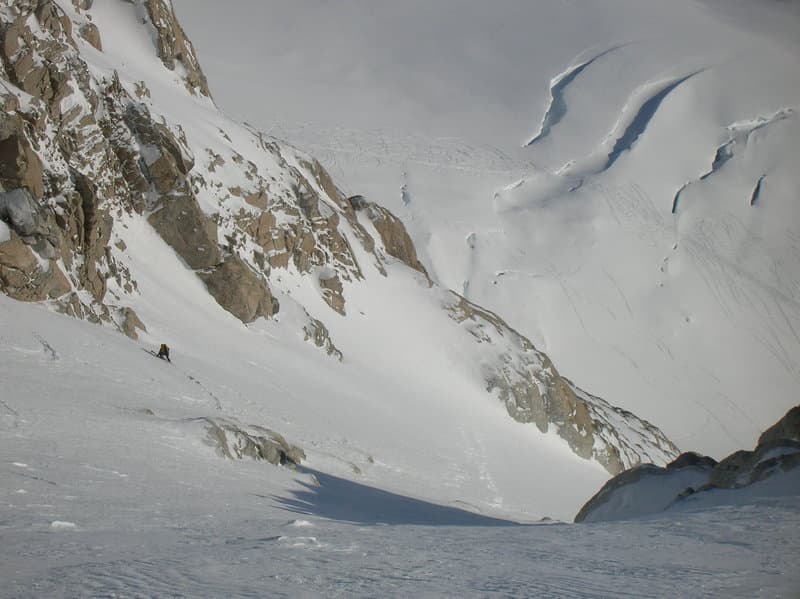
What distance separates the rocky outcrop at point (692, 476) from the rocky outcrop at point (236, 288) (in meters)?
22.6

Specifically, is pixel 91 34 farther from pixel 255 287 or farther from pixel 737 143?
pixel 737 143

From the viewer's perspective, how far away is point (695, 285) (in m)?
69.7

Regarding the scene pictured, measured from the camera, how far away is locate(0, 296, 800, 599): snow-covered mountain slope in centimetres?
726

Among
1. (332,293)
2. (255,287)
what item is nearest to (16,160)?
(255,287)

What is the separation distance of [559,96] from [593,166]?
18.7 m

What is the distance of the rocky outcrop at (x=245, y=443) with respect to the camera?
1717 cm

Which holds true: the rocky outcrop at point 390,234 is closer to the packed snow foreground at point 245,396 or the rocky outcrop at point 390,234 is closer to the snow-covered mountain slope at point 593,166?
the packed snow foreground at point 245,396

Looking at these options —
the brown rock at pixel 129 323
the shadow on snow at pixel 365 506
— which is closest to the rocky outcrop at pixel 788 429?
the shadow on snow at pixel 365 506

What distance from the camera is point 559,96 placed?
318 ft

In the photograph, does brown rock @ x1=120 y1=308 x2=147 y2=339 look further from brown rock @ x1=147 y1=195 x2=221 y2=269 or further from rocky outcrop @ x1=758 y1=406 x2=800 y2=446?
rocky outcrop @ x1=758 y1=406 x2=800 y2=446

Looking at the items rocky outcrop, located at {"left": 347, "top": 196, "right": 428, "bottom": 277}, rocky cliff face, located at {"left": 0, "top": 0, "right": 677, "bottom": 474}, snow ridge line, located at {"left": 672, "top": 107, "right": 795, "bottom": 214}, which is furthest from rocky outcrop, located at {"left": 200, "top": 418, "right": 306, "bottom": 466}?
snow ridge line, located at {"left": 672, "top": 107, "right": 795, "bottom": 214}

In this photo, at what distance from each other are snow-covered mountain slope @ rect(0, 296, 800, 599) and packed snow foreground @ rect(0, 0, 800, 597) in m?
0.05

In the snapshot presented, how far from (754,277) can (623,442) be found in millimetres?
25354

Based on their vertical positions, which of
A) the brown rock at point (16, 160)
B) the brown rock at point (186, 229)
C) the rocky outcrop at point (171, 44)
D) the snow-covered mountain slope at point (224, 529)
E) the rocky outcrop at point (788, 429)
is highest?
the rocky outcrop at point (171, 44)
